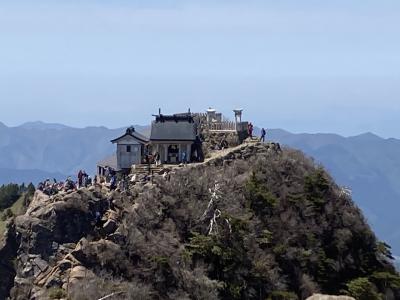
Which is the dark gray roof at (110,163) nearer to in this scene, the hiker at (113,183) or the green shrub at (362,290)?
the hiker at (113,183)

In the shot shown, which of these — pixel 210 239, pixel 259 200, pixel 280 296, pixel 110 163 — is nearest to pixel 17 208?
pixel 110 163

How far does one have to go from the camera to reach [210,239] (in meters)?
55.5

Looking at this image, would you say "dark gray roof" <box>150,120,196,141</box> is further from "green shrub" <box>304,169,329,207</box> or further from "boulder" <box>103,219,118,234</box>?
"boulder" <box>103,219,118,234</box>

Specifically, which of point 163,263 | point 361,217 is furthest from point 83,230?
point 361,217

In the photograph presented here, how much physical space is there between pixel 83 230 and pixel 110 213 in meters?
1.88

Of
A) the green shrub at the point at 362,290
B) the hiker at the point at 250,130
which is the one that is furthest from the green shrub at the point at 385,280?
the hiker at the point at 250,130

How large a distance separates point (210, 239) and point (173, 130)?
46.5 ft

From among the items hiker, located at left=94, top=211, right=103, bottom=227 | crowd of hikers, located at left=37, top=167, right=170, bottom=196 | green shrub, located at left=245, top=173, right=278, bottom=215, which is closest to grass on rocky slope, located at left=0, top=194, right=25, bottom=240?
crowd of hikers, located at left=37, top=167, right=170, bottom=196

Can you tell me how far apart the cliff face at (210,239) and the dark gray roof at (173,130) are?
10.3ft

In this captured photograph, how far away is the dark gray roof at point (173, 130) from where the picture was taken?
67.0 meters

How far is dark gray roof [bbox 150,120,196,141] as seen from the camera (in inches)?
2638

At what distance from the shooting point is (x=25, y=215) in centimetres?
5869

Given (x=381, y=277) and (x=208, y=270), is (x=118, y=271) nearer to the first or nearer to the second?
(x=208, y=270)

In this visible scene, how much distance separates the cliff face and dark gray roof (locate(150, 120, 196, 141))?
3.13 m
